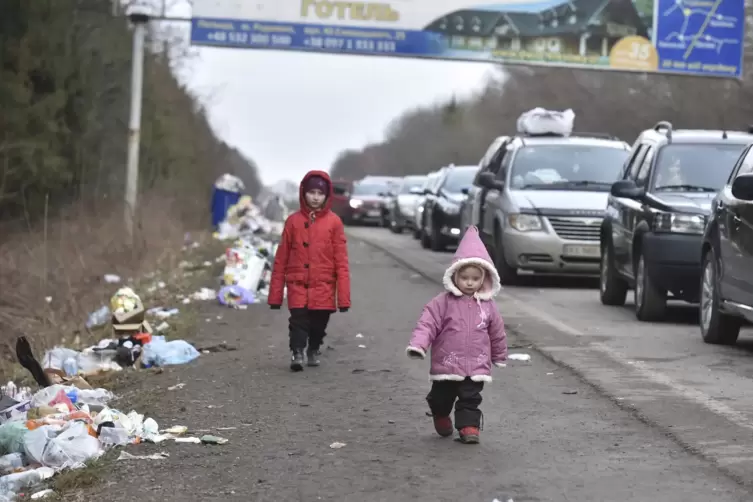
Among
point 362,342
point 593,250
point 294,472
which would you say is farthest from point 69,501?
point 593,250

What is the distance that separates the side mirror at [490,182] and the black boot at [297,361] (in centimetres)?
854

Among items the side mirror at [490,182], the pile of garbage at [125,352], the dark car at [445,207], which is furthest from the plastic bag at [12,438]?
the dark car at [445,207]

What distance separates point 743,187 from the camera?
10.4 m

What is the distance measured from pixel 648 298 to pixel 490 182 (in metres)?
5.39

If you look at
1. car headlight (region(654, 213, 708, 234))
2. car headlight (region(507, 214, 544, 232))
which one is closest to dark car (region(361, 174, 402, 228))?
car headlight (region(507, 214, 544, 232))

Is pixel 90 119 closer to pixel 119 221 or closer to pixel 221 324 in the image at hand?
pixel 119 221

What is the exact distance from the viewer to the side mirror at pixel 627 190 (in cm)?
1371

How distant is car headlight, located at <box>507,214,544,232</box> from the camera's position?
1778 cm

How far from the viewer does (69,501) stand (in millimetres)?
5887

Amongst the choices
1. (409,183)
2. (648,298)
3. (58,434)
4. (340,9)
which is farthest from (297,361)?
(409,183)

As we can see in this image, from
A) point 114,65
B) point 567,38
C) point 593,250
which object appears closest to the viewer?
point 593,250

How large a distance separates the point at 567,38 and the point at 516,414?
2362 centimetres

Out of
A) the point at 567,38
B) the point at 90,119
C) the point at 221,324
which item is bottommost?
the point at 221,324

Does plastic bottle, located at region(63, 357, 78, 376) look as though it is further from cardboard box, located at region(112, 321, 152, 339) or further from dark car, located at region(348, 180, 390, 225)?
dark car, located at region(348, 180, 390, 225)
